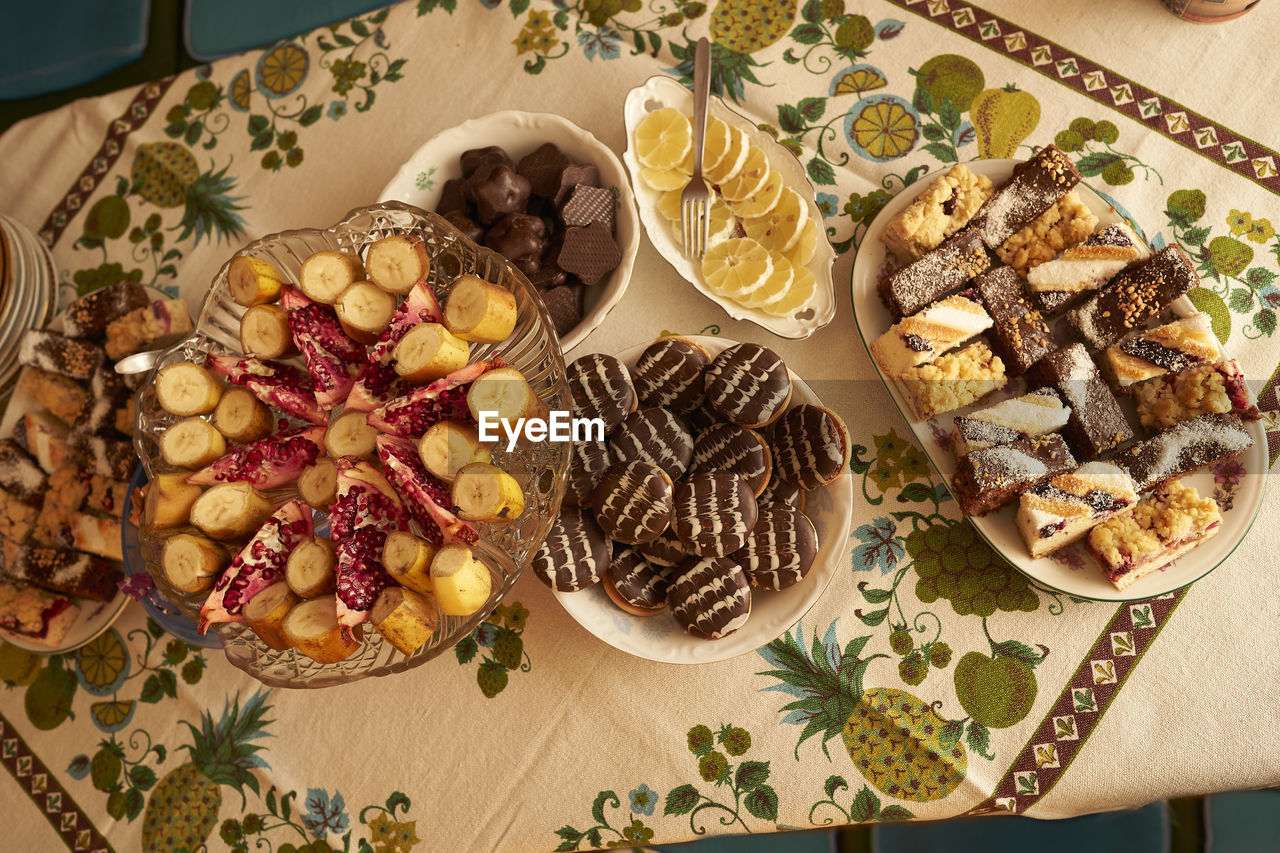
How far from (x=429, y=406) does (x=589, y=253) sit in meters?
0.51

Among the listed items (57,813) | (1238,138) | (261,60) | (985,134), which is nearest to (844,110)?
(985,134)

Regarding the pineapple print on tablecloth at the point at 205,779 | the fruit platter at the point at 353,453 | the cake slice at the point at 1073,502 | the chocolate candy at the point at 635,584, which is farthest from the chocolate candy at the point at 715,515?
the pineapple print on tablecloth at the point at 205,779

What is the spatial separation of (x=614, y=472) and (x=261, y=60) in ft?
4.74

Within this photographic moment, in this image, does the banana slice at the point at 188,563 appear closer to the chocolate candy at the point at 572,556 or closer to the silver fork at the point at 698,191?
the chocolate candy at the point at 572,556

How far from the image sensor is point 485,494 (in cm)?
107

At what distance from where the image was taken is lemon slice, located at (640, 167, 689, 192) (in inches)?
61.4

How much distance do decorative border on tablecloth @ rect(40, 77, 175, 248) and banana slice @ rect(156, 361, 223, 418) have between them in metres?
1.05

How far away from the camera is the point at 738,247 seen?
5.00 ft

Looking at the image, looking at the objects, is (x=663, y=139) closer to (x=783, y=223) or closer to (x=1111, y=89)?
(x=783, y=223)

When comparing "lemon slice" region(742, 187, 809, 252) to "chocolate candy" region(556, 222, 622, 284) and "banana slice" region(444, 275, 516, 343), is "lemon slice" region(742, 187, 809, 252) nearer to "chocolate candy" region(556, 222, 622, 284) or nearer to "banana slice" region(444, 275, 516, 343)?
"chocolate candy" region(556, 222, 622, 284)

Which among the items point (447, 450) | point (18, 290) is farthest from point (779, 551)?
point (18, 290)

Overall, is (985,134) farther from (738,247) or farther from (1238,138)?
(738,247)

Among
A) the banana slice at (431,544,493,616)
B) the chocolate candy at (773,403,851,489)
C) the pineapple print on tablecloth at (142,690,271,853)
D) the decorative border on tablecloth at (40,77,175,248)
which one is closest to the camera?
the banana slice at (431,544,493,616)

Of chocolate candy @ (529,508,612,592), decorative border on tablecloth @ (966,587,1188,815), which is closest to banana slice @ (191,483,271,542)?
chocolate candy @ (529,508,612,592)
